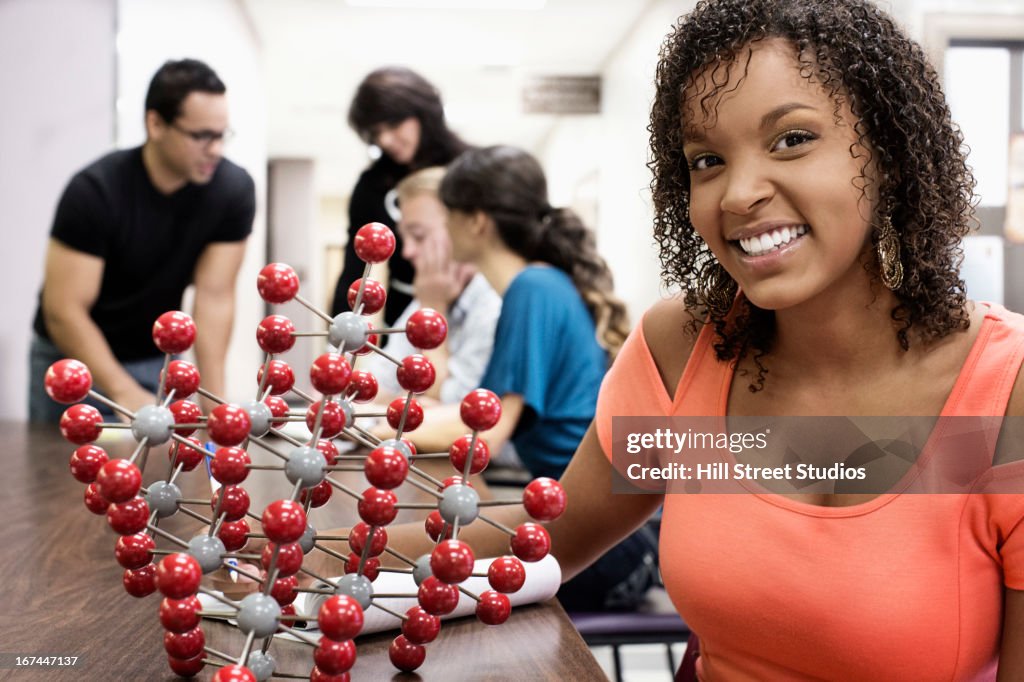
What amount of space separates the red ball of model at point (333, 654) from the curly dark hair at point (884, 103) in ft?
1.91

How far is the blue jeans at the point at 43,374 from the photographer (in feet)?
10.5

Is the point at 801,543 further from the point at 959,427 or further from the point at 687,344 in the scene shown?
the point at 687,344

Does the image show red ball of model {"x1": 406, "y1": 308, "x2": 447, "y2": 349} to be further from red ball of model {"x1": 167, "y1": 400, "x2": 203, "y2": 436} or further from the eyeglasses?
the eyeglasses

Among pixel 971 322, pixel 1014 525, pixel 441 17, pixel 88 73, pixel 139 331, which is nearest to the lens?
pixel 1014 525

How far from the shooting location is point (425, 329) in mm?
604

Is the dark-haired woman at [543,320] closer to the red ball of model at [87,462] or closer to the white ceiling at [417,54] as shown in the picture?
the red ball of model at [87,462]

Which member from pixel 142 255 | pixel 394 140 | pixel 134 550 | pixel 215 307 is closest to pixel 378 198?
pixel 394 140

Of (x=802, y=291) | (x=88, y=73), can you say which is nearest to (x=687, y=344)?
(x=802, y=291)

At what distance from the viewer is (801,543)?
0.88 meters

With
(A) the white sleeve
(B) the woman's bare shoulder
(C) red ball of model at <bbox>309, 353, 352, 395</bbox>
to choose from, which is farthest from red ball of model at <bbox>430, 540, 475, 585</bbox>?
(A) the white sleeve

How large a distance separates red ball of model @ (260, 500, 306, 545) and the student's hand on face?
2.71m

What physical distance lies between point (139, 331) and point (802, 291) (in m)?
2.89

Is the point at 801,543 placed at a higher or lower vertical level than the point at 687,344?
lower

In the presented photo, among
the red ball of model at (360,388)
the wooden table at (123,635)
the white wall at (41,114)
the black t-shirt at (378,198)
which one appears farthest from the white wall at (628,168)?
the red ball of model at (360,388)
